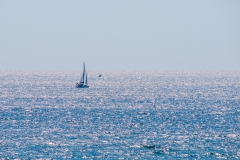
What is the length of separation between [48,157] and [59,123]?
109 feet

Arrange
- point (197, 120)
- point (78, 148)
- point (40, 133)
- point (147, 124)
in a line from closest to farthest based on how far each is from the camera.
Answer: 1. point (78, 148)
2. point (40, 133)
3. point (147, 124)
4. point (197, 120)

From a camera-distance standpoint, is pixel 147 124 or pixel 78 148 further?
pixel 147 124

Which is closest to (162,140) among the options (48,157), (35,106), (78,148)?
(78,148)

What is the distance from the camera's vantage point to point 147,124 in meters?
104

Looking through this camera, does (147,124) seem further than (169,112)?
No

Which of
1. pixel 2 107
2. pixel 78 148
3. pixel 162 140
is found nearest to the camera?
pixel 78 148

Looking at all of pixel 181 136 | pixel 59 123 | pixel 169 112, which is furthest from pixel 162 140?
pixel 169 112

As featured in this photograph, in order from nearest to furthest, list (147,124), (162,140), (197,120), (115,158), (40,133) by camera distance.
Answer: (115,158), (162,140), (40,133), (147,124), (197,120)

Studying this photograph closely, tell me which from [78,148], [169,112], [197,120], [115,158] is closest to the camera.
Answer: [115,158]

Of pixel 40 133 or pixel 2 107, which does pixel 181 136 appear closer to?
pixel 40 133

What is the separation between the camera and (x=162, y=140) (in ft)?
281

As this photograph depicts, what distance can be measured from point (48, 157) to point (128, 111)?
57726 mm

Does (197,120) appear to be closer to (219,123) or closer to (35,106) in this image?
(219,123)

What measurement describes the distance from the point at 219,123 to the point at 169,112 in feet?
70.5
